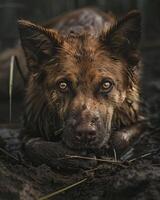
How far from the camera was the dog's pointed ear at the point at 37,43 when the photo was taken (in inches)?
245

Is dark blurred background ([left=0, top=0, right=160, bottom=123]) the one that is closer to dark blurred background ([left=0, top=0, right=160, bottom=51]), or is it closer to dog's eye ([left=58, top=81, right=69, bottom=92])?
dark blurred background ([left=0, top=0, right=160, bottom=51])

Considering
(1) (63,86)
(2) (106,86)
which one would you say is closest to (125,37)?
(2) (106,86)

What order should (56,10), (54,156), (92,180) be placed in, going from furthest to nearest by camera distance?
(56,10) → (54,156) → (92,180)

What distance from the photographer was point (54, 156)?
18.7 feet

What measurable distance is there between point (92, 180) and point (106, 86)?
1.11m

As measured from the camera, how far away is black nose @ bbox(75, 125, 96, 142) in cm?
542

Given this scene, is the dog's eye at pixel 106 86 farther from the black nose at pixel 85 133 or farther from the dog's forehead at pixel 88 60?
the black nose at pixel 85 133

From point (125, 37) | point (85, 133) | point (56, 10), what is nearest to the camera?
point (85, 133)

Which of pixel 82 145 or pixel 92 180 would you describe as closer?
pixel 92 180

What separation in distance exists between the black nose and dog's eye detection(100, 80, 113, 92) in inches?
23.8

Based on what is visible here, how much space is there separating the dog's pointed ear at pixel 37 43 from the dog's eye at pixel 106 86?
651mm

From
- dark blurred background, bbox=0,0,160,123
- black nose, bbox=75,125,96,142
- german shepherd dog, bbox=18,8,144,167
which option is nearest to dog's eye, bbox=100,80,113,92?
german shepherd dog, bbox=18,8,144,167

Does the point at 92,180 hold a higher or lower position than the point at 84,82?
lower

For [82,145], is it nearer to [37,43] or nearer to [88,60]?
[88,60]
